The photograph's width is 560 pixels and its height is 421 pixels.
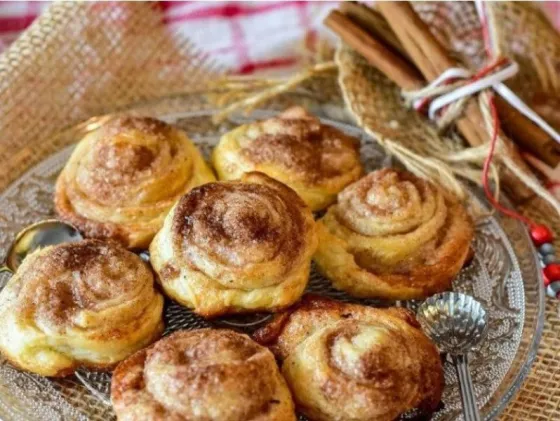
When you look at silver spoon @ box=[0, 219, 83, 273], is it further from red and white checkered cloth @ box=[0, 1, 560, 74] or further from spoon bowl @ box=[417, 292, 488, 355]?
red and white checkered cloth @ box=[0, 1, 560, 74]

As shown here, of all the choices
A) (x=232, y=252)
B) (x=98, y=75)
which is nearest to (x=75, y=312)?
(x=232, y=252)

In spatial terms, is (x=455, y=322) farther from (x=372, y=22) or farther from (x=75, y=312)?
(x=372, y=22)

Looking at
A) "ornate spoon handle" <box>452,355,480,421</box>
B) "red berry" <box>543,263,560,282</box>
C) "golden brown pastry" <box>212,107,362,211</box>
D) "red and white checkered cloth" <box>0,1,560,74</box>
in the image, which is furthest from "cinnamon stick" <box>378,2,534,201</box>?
"ornate spoon handle" <box>452,355,480,421</box>

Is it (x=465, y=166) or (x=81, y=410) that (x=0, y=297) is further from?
(x=465, y=166)

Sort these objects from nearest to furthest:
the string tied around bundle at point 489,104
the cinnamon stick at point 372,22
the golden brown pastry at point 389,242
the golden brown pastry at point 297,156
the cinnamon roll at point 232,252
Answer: the cinnamon roll at point 232,252, the golden brown pastry at point 389,242, the golden brown pastry at point 297,156, the string tied around bundle at point 489,104, the cinnamon stick at point 372,22

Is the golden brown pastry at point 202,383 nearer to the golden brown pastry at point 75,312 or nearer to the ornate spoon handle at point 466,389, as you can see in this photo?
the golden brown pastry at point 75,312

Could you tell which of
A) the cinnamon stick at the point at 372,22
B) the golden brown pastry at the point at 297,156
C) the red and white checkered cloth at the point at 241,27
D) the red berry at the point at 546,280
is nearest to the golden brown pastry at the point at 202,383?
the golden brown pastry at the point at 297,156
